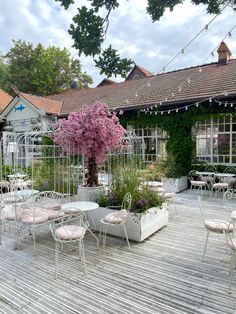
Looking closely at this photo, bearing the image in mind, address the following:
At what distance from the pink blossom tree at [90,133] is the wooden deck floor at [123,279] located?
69.7 inches

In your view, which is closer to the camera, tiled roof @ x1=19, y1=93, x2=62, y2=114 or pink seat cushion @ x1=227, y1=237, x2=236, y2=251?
pink seat cushion @ x1=227, y1=237, x2=236, y2=251

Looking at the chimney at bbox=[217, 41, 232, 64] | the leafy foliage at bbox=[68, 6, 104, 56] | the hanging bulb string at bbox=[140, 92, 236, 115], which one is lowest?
the hanging bulb string at bbox=[140, 92, 236, 115]

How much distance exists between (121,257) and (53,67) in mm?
24930

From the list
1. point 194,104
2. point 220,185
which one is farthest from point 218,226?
point 194,104

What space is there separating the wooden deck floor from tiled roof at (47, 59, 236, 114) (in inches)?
257

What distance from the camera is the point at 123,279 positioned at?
336 centimetres

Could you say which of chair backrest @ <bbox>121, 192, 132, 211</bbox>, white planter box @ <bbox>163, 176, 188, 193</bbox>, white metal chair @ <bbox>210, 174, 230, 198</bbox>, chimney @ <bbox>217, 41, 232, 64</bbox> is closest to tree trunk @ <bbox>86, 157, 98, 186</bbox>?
chair backrest @ <bbox>121, 192, 132, 211</bbox>

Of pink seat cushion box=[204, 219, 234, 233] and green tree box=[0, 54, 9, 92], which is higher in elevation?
green tree box=[0, 54, 9, 92]

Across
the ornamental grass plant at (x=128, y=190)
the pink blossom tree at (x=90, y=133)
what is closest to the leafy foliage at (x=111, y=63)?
the pink blossom tree at (x=90, y=133)

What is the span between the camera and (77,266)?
12.2 feet

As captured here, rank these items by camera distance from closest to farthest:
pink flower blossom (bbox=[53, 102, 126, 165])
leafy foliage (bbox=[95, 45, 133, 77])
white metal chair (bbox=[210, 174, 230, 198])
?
leafy foliage (bbox=[95, 45, 133, 77])
pink flower blossom (bbox=[53, 102, 126, 165])
white metal chair (bbox=[210, 174, 230, 198])

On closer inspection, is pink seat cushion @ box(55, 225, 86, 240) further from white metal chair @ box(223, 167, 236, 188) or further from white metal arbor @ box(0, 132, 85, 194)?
white metal chair @ box(223, 167, 236, 188)

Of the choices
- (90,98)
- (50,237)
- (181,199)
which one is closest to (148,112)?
(181,199)

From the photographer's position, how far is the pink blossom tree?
5109 mm
